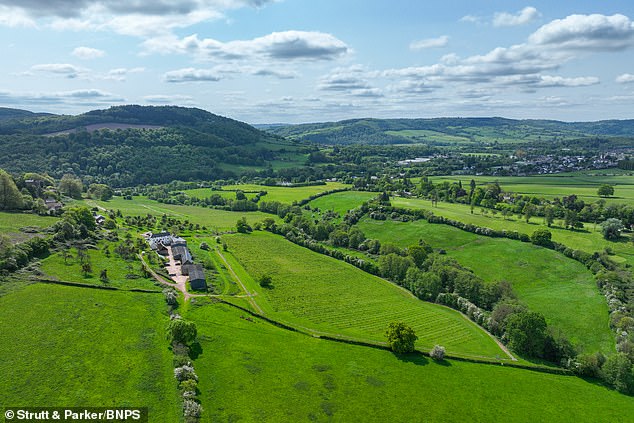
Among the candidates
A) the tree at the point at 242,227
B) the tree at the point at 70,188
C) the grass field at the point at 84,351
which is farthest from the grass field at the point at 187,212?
the grass field at the point at 84,351

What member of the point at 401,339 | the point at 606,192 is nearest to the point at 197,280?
the point at 401,339

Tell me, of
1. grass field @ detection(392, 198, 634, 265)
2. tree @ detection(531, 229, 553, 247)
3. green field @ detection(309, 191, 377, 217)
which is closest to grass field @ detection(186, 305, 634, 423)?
tree @ detection(531, 229, 553, 247)

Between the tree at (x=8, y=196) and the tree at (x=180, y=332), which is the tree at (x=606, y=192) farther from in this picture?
the tree at (x=8, y=196)

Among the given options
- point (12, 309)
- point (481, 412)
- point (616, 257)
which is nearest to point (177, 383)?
point (12, 309)

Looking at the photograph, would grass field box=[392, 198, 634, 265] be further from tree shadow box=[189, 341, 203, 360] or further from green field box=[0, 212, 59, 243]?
green field box=[0, 212, 59, 243]

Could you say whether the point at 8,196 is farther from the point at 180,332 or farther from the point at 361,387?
the point at 361,387

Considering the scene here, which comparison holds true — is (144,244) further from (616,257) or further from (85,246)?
(616,257)
